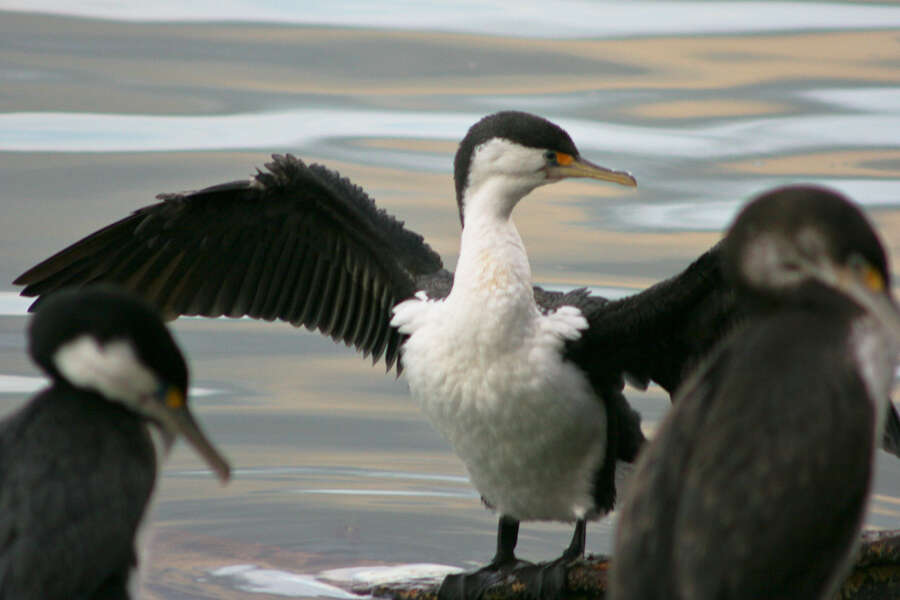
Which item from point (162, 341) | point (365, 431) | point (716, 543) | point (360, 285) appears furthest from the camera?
point (365, 431)

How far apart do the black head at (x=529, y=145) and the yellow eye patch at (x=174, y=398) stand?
229 centimetres

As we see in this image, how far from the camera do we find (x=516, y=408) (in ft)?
18.3

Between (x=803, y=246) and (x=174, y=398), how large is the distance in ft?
4.61

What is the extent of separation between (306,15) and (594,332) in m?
7.12

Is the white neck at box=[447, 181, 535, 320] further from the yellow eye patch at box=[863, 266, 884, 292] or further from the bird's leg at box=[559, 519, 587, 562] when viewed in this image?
the yellow eye patch at box=[863, 266, 884, 292]

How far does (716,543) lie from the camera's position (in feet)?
9.99

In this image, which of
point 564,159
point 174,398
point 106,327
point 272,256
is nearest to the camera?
point 106,327

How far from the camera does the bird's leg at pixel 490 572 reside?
5684 millimetres

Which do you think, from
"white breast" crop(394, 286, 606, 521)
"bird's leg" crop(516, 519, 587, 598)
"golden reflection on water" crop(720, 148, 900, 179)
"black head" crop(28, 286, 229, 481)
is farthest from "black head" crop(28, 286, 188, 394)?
"golden reflection on water" crop(720, 148, 900, 179)

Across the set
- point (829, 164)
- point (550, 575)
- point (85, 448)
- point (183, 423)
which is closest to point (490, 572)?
point (550, 575)

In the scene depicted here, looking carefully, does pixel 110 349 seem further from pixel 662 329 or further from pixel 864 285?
pixel 662 329

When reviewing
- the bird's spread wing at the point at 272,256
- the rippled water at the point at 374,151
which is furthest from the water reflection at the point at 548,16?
the bird's spread wing at the point at 272,256

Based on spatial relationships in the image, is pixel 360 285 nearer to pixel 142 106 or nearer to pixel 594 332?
pixel 594 332

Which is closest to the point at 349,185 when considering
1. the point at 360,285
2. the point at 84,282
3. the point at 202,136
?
the point at 360,285
